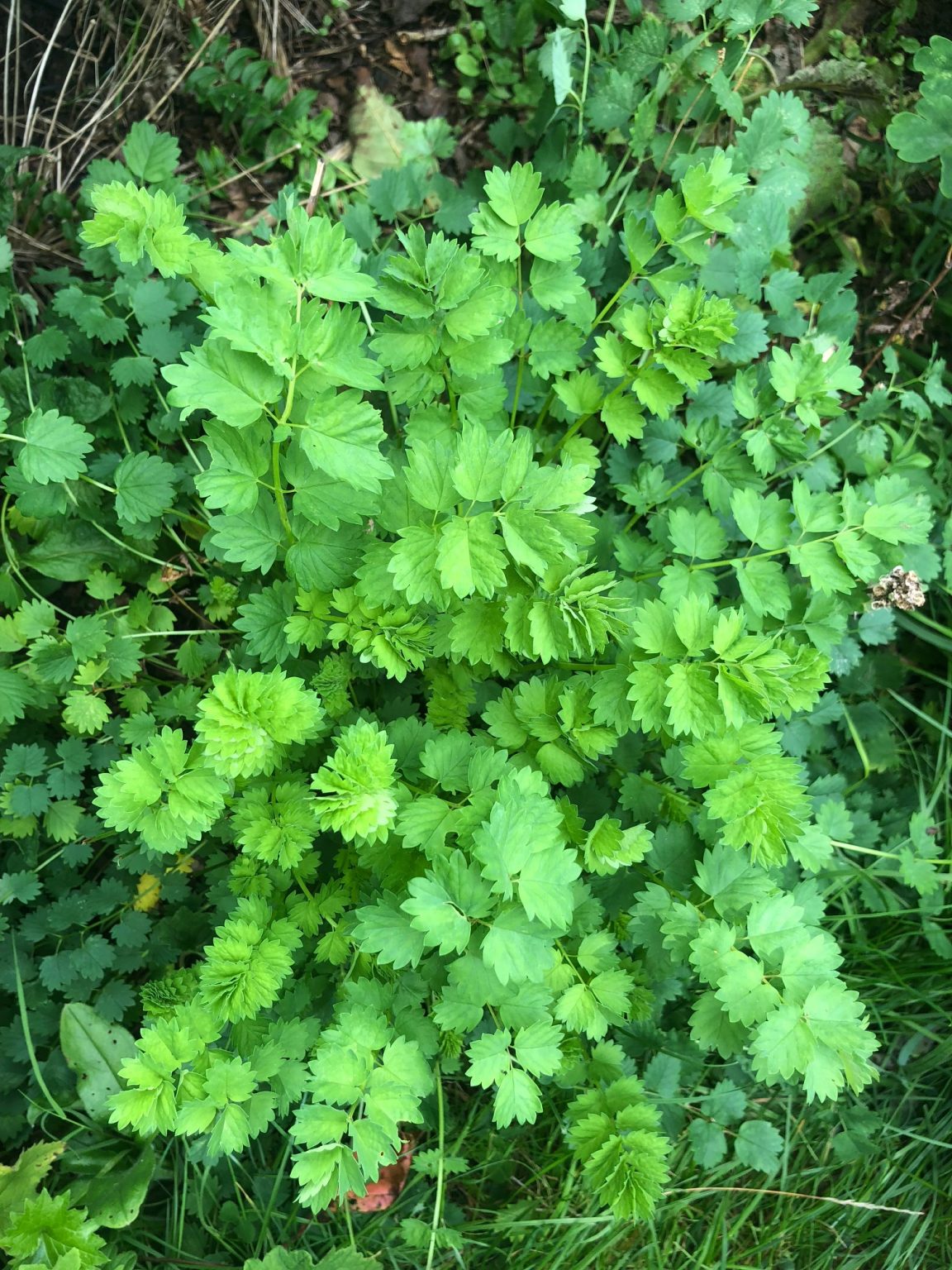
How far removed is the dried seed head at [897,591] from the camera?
2273 mm

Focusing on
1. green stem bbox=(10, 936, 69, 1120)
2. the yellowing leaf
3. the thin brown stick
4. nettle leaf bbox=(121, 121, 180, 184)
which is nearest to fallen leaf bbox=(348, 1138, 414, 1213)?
the thin brown stick

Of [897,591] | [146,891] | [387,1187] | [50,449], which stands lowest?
[387,1187]

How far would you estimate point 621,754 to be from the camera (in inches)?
83.2

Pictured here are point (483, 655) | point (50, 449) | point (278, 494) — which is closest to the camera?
point (278, 494)

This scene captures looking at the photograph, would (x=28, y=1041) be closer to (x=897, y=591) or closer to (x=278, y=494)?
(x=278, y=494)

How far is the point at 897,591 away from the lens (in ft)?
7.53

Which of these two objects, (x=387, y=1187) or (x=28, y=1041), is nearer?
(x=28, y=1041)

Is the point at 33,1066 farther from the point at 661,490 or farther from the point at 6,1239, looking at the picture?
Result: the point at 661,490

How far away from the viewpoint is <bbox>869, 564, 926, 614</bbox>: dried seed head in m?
2.27

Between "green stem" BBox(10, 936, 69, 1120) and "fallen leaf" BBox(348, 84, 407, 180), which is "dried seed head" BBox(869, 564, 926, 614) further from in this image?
"green stem" BBox(10, 936, 69, 1120)

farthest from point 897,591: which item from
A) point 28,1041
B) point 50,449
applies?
point 28,1041

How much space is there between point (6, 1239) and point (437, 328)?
6.11ft

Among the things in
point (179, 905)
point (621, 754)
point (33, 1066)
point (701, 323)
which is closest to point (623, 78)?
point (701, 323)

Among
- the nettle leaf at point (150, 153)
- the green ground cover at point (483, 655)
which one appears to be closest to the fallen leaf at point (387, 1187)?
the green ground cover at point (483, 655)
